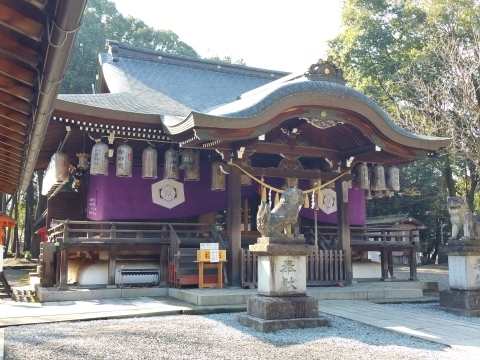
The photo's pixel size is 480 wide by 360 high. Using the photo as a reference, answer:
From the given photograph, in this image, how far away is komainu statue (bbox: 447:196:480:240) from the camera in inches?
379

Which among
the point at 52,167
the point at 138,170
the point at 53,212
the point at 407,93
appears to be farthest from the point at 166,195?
the point at 407,93

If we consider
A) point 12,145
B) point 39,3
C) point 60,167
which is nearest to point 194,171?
point 60,167

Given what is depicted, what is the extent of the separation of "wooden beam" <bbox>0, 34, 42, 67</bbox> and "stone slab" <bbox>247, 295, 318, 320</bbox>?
5258 millimetres

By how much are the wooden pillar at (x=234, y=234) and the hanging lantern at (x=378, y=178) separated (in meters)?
4.43

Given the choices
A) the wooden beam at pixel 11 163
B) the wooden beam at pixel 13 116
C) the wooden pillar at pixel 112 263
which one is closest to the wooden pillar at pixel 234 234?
the wooden pillar at pixel 112 263

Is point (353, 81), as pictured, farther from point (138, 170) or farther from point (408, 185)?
point (138, 170)

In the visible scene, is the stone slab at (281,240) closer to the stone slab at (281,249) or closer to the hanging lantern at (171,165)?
the stone slab at (281,249)

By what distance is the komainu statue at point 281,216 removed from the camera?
7.74 m

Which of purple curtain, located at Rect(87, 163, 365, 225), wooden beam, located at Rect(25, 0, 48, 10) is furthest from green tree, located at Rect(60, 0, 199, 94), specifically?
wooden beam, located at Rect(25, 0, 48, 10)

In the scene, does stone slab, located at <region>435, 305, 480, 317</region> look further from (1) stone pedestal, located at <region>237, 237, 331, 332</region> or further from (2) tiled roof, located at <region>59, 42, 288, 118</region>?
(2) tiled roof, located at <region>59, 42, 288, 118</region>

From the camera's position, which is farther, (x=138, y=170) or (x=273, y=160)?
(x=273, y=160)

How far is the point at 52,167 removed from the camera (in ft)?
39.7

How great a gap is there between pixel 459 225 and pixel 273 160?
617 cm

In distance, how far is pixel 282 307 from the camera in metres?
7.32
